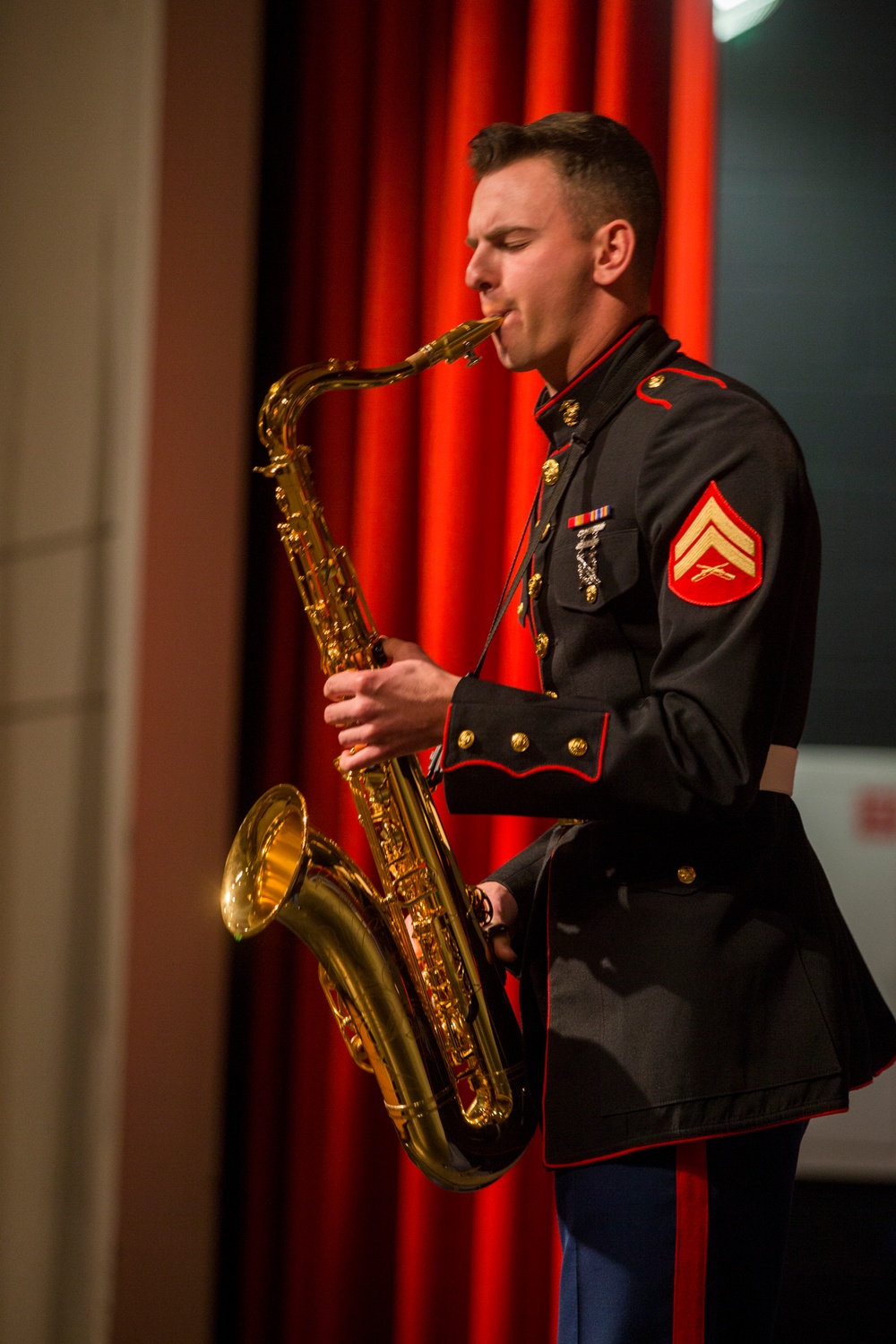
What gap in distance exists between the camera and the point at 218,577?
2074 millimetres

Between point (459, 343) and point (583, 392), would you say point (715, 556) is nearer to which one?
point (583, 392)

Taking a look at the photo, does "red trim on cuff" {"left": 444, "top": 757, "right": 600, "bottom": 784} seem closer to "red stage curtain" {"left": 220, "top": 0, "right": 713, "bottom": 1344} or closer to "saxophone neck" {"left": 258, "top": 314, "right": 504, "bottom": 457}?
"saxophone neck" {"left": 258, "top": 314, "right": 504, "bottom": 457}

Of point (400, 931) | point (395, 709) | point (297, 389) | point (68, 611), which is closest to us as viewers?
point (395, 709)

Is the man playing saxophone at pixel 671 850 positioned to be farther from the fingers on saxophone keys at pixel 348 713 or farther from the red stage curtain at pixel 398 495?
the red stage curtain at pixel 398 495

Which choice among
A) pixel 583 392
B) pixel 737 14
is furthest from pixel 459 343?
pixel 737 14

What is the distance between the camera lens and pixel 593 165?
4.20 ft

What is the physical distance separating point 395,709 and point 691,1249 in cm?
52

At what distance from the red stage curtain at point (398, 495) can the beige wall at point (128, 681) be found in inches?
3.5

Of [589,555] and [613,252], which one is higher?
[613,252]

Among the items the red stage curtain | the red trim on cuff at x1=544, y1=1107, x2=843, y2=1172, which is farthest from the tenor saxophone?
the red stage curtain

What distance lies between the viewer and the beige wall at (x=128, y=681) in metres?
1.99

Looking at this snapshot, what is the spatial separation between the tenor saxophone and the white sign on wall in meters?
0.85

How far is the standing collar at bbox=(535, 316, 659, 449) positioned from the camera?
123 centimetres

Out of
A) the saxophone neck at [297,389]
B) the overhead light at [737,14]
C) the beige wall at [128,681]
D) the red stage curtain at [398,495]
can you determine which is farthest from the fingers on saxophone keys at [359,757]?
the overhead light at [737,14]
